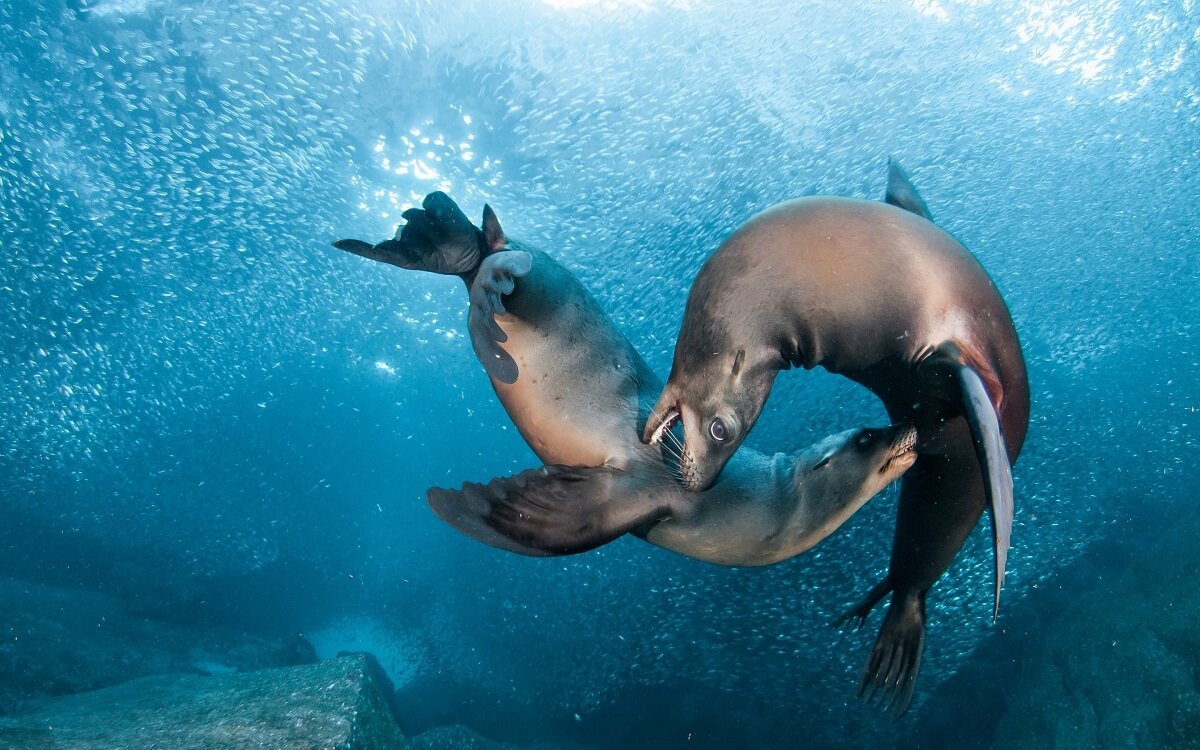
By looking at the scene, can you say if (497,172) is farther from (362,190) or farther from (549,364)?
(549,364)

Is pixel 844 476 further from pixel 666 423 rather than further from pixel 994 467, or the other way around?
pixel 994 467

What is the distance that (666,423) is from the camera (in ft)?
6.72

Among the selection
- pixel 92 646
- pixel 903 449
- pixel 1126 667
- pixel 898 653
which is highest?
pixel 92 646

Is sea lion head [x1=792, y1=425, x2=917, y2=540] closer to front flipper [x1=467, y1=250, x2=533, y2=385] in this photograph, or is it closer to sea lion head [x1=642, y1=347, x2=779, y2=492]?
sea lion head [x1=642, y1=347, x2=779, y2=492]

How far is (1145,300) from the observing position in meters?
12.2

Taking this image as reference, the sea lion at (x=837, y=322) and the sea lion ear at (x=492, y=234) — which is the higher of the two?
the sea lion ear at (x=492, y=234)

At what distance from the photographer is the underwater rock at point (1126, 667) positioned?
21.9ft

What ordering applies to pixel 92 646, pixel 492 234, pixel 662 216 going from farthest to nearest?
pixel 92 646
pixel 662 216
pixel 492 234

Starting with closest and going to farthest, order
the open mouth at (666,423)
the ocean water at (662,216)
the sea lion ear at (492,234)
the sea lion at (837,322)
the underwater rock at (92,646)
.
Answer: the sea lion at (837,322) < the open mouth at (666,423) < the sea lion ear at (492,234) < the ocean water at (662,216) < the underwater rock at (92,646)

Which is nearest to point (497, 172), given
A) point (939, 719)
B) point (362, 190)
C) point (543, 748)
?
point (362, 190)

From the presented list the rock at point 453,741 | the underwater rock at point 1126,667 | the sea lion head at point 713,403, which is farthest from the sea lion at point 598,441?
the rock at point 453,741

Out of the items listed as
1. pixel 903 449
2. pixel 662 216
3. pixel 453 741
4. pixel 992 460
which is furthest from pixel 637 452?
pixel 453 741

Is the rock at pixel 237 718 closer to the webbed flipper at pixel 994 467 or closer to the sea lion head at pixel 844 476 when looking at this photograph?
the sea lion head at pixel 844 476

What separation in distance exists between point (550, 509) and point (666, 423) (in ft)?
1.65
